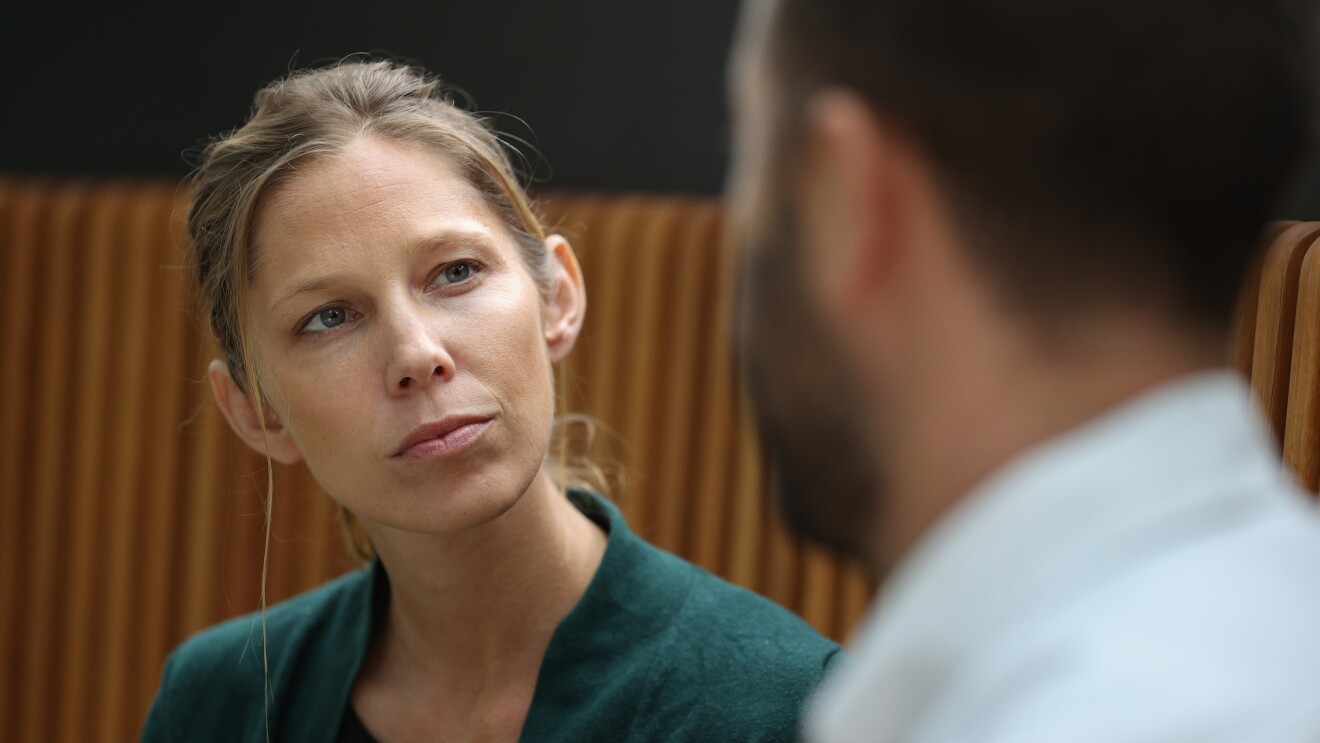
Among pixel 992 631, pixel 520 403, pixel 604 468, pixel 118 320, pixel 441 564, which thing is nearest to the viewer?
pixel 992 631

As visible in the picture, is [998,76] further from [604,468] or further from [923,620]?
[604,468]

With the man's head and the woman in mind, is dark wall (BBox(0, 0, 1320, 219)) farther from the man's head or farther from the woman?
the man's head

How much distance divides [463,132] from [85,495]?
137 cm

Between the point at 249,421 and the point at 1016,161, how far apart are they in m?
0.95

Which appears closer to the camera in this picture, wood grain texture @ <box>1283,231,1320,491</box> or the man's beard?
the man's beard

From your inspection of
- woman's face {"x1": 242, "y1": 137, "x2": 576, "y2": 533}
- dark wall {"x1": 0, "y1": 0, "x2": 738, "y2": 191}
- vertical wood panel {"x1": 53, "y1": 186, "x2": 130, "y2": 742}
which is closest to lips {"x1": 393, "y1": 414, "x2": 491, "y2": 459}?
woman's face {"x1": 242, "y1": 137, "x2": 576, "y2": 533}

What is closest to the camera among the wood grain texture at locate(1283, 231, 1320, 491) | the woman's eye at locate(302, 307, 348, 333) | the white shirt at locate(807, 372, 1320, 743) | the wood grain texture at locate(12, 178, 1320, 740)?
the white shirt at locate(807, 372, 1320, 743)

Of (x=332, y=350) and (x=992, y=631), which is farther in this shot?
(x=332, y=350)

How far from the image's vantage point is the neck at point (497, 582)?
1.35 metres

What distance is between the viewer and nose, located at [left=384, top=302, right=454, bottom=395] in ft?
3.89

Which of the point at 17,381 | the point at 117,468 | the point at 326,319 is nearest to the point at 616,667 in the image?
the point at 326,319

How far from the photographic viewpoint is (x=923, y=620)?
24.3 inches

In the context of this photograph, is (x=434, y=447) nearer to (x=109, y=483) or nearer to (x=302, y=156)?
(x=302, y=156)

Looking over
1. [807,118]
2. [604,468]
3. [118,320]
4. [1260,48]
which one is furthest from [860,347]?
[118,320]
